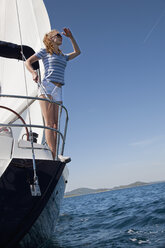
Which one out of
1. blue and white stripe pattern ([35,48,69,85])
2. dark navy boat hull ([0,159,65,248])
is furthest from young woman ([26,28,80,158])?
dark navy boat hull ([0,159,65,248])

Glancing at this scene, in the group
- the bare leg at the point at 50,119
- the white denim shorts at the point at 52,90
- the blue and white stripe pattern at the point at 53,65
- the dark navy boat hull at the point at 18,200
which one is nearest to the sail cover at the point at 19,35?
the blue and white stripe pattern at the point at 53,65

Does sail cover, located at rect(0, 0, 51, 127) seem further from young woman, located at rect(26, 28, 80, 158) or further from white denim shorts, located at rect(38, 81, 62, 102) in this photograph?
white denim shorts, located at rect(38, 81, 62, 102)

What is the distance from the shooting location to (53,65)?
3.27 metres

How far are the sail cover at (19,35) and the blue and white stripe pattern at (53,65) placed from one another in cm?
168

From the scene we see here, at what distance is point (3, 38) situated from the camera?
5.91 meters

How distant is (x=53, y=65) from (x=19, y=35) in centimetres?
309

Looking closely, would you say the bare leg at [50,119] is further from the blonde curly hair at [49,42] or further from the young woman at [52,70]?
the blonde curly hair at [49,42]

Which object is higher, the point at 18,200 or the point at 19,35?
the point at 19,35

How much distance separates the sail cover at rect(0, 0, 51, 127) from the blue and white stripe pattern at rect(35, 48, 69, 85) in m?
1.68

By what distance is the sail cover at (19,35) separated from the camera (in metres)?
5.20

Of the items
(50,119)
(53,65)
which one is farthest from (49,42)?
(50,119)

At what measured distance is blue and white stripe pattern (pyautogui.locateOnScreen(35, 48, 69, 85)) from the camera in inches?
127

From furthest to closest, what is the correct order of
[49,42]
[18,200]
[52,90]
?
[49,42] < [52,90] < [18,200]

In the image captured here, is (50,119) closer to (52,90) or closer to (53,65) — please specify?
(52,90)
